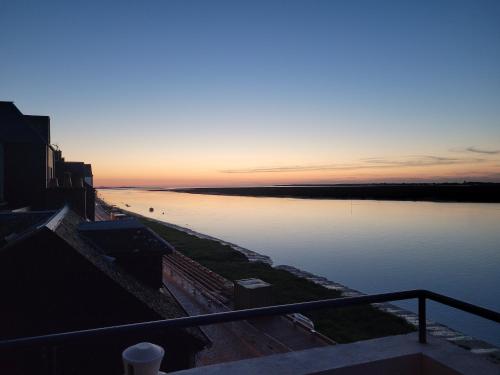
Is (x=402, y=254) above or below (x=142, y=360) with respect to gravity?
below

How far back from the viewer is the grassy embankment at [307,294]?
62.9 ft

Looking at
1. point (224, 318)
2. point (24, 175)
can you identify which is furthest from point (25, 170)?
point (224, 318)

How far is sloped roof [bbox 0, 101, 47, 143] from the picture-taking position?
25344mm

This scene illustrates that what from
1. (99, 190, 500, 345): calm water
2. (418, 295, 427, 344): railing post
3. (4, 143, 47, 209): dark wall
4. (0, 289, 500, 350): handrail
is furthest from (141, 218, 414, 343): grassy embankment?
(4, 143, 47, 209): dark wall

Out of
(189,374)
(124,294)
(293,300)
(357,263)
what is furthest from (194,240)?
(189,374)

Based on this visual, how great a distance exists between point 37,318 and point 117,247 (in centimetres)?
481

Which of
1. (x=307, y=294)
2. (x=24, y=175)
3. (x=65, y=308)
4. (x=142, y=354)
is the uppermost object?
(x=24, y=175)

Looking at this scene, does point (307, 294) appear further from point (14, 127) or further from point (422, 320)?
point (422, 320)

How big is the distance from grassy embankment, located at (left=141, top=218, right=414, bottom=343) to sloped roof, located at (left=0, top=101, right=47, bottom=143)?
1697cm

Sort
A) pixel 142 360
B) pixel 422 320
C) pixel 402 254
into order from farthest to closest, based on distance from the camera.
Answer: pixel 402 254, pixel 422 320, pixel 142 360

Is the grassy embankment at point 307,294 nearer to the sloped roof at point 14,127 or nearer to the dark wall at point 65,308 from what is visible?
the dark wall at point 65,308

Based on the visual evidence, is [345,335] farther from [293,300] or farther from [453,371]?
[453,371]

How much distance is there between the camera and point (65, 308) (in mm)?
10047

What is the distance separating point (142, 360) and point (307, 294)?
978 inches
